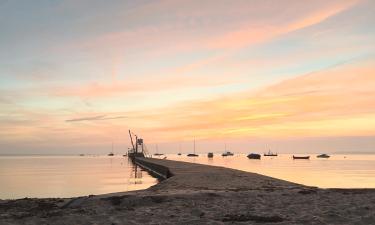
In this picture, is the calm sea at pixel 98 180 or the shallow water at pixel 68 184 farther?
the calm sea at pixel 98 180

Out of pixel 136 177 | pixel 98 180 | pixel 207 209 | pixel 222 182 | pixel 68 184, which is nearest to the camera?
pixel 207 209

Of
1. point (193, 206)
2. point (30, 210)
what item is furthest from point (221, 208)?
point (30, 210)

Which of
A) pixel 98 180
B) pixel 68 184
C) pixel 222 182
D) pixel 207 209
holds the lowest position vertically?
pixel 68 184

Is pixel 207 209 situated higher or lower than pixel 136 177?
higher

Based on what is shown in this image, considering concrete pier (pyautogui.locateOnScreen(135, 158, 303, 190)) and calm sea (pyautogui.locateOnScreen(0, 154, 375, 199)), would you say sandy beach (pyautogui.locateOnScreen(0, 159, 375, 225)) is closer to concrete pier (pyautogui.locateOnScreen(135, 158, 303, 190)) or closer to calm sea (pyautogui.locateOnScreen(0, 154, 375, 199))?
concrete pier (pyautogui.locateOnScreen(135, 158, 303, 190))

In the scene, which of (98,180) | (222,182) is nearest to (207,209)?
(222,182)

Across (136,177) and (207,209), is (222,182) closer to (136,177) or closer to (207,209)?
(207,209)

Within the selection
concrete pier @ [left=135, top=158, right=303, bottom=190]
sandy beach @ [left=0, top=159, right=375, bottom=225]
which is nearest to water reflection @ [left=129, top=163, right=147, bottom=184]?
concrete pier @ [left=135, top=158, right=303, bottom=190]

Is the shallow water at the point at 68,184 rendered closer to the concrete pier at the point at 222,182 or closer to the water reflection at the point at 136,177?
the water reflection at the point at 136,177

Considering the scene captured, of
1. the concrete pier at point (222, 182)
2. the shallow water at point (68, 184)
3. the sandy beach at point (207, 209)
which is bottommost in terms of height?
the shallow water at point (68, 184)

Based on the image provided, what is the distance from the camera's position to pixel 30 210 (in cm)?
1560

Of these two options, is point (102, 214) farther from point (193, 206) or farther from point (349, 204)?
point (349, 204)

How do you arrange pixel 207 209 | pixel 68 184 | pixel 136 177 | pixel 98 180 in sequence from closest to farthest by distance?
pixel 207 209 → pixel 68 184 → pixel 98 180 → pixel 136 177

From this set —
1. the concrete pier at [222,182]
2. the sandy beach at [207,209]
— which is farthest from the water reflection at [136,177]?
the sandy beach at [207,209]
